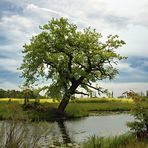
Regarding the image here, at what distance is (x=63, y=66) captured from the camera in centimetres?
4291

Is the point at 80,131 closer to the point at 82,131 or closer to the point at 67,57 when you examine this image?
the point at 82,131

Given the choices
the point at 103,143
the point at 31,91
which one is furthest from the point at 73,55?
the point at 103,143

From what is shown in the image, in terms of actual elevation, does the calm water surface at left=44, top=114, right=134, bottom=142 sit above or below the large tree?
below

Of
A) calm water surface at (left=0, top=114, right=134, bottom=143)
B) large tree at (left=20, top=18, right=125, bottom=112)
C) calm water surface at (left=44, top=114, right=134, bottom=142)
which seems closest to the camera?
calm water surface at (left=0, top=114, right=134, bottom=143)

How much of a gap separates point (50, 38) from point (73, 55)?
343 cm

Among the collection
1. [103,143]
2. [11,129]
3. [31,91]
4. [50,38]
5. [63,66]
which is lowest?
[103,143]

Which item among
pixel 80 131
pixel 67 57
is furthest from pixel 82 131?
pixel 67 57

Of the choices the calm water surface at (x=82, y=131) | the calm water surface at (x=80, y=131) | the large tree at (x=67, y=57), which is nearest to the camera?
the calm water surface at (x=80, y=131)

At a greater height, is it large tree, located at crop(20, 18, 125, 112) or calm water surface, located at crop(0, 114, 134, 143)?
large tree, located at crop(20, 18, 125, 112)

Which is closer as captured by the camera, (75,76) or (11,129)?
(11,129)

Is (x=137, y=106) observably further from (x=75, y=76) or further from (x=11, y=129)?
(x=75, y=76)

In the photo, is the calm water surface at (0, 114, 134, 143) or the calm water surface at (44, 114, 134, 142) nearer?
the calm water surface at (0, 114, 134, 143)

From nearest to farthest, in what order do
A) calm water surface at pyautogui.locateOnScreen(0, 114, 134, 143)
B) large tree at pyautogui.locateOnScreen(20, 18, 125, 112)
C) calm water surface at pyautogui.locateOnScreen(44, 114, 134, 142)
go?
calm water surface at pyautogui.locateOnScreen(0, 114, 134, 143)
calm water surface at pyautogui.locateOnScreen(44, 114, 134, 142)
large tree at pyautogui.locateOnScreen(20, 18, 125, 112)

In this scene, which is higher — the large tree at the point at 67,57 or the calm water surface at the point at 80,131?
the large tree at the point at 67,57
